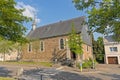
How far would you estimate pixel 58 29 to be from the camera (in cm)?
3972

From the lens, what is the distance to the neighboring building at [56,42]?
36.0 m

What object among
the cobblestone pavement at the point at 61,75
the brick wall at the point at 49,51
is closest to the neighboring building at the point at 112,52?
the brick wall at the point at 49,51

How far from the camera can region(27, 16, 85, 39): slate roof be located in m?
36.7

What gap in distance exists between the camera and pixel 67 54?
35.5 metres

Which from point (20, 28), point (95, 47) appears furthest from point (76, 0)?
point (95, 47)

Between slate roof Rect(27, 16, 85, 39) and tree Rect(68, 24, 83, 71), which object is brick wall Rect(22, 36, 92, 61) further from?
tree Rect(68, 24, 83, 71)

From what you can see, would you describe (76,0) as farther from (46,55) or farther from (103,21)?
(46,55)

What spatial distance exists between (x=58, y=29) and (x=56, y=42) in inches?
133

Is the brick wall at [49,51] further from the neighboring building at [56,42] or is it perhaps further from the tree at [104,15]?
the tree at [104,15]

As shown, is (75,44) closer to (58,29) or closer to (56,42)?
(56,42)

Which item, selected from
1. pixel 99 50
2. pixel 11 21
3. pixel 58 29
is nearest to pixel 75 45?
pixel 58 29

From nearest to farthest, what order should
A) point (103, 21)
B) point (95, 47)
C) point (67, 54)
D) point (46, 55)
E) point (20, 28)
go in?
point (103, 21), point (20, 28), point (67, 54), point (46, 55), point (95, 47)

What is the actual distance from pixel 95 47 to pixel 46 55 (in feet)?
53.3

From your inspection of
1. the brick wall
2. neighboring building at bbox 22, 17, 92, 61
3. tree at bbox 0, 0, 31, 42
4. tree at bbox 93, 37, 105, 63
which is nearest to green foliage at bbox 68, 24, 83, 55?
neighboring building at bbox 22, 17, 92, 61
